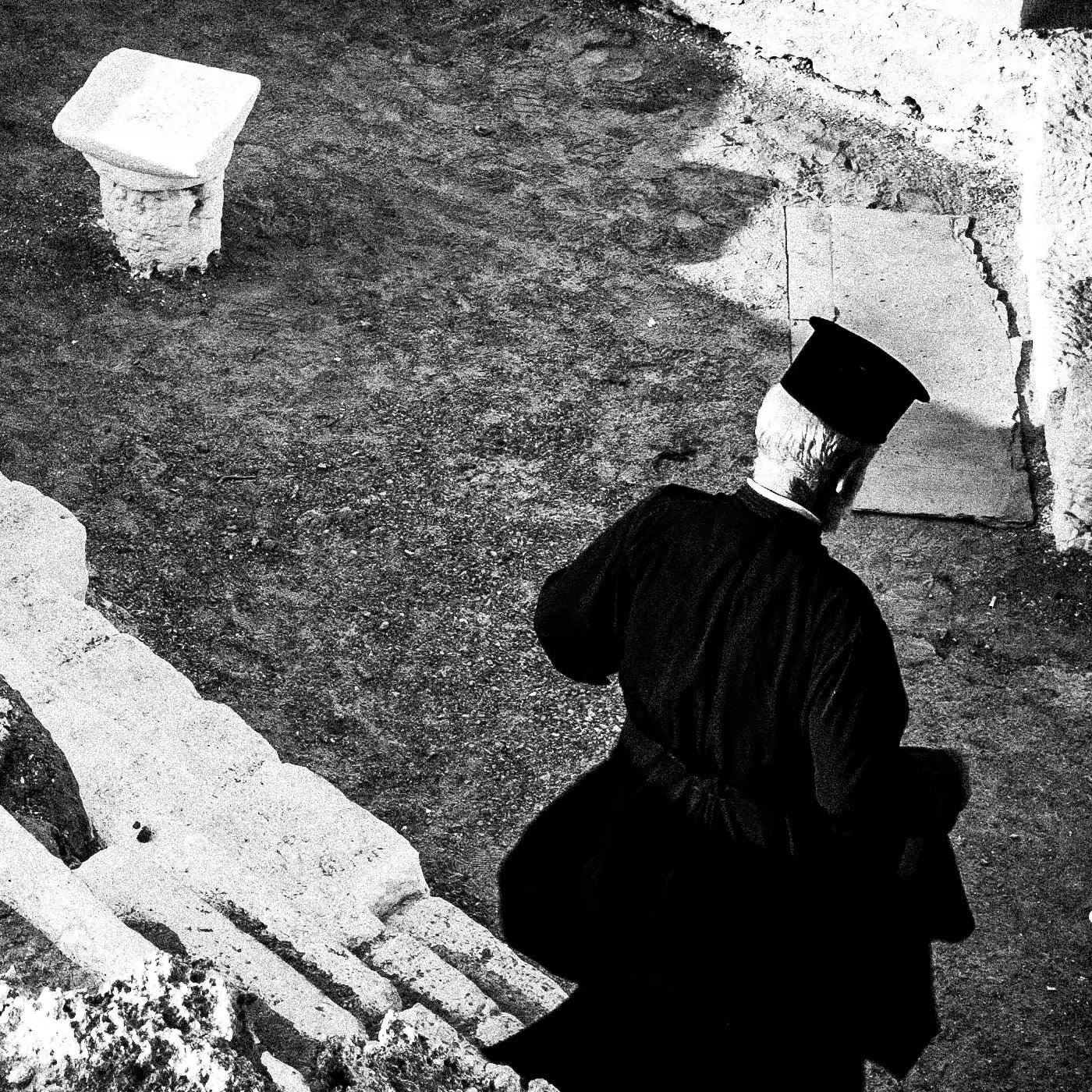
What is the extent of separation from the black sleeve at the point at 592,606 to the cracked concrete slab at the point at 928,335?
8.56 feet

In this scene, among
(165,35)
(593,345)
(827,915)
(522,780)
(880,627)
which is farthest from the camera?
(165,35)

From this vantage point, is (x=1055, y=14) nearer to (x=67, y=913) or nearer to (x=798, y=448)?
(x=798, y=448)

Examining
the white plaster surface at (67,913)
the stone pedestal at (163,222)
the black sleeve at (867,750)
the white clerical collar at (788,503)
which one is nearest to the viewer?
the white plaster surface at (67,913)

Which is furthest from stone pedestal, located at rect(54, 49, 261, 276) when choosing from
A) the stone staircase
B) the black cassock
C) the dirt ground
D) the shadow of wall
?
the black cassock

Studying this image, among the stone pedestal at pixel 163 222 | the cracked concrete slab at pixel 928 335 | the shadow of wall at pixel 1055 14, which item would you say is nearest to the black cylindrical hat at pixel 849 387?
the cracked concrete slab at pixel 928 335

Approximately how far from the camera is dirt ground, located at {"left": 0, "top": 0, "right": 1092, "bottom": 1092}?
15.9 feet

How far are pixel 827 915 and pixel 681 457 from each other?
290 cm

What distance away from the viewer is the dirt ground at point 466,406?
190 inches

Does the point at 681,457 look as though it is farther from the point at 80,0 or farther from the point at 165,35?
the point at 80,0

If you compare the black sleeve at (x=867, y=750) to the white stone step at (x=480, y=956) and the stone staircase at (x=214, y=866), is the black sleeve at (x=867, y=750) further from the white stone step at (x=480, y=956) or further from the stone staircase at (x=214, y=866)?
the white stone step at (x=480, y=956)

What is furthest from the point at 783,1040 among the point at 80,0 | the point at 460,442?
the point at 80,0

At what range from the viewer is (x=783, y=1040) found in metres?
3.35

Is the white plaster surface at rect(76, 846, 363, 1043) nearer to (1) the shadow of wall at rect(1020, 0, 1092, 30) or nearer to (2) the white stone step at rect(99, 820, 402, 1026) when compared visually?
(2) the white stone step at rect(99, 820, 402, 1026)

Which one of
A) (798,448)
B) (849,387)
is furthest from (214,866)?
(849,387)
